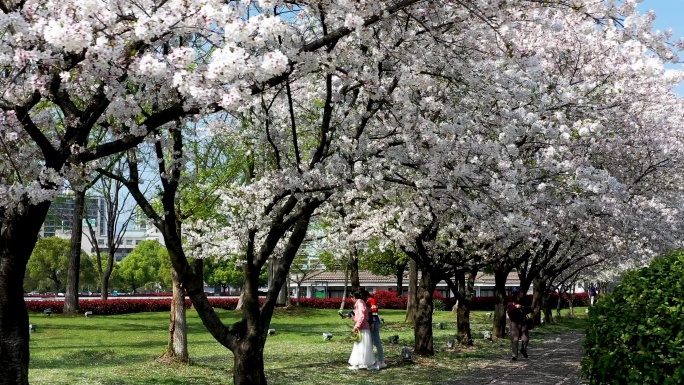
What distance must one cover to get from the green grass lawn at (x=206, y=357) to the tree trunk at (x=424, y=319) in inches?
19.2

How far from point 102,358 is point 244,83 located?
14374mm

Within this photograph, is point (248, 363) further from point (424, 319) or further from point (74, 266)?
point (74, 266)

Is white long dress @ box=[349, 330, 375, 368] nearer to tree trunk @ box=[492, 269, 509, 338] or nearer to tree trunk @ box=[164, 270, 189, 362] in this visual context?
tree trunk @ box=[164, 270, 189, 362]

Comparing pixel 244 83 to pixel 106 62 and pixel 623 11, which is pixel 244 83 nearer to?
pixel 106 62

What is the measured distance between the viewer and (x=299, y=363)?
17156 millimetres

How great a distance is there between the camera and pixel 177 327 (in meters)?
16.2

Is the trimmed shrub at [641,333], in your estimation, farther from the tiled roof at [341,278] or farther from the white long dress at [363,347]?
the tiled roof at [341,278]

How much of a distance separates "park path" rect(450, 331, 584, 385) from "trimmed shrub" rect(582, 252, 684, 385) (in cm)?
619

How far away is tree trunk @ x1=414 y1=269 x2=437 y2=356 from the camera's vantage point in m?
18.2

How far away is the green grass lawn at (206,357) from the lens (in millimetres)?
14445

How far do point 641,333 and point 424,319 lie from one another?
11.4 meters

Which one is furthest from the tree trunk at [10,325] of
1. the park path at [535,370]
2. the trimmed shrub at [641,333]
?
the park path at [535,370]

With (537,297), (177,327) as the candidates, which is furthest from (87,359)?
(537,297)

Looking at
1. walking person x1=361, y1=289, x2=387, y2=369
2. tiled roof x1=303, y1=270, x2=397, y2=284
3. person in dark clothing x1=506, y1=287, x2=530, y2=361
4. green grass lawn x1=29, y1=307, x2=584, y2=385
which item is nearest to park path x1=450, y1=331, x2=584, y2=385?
person in dark clothing x1=506, y1=287, x2=530, y2=361
